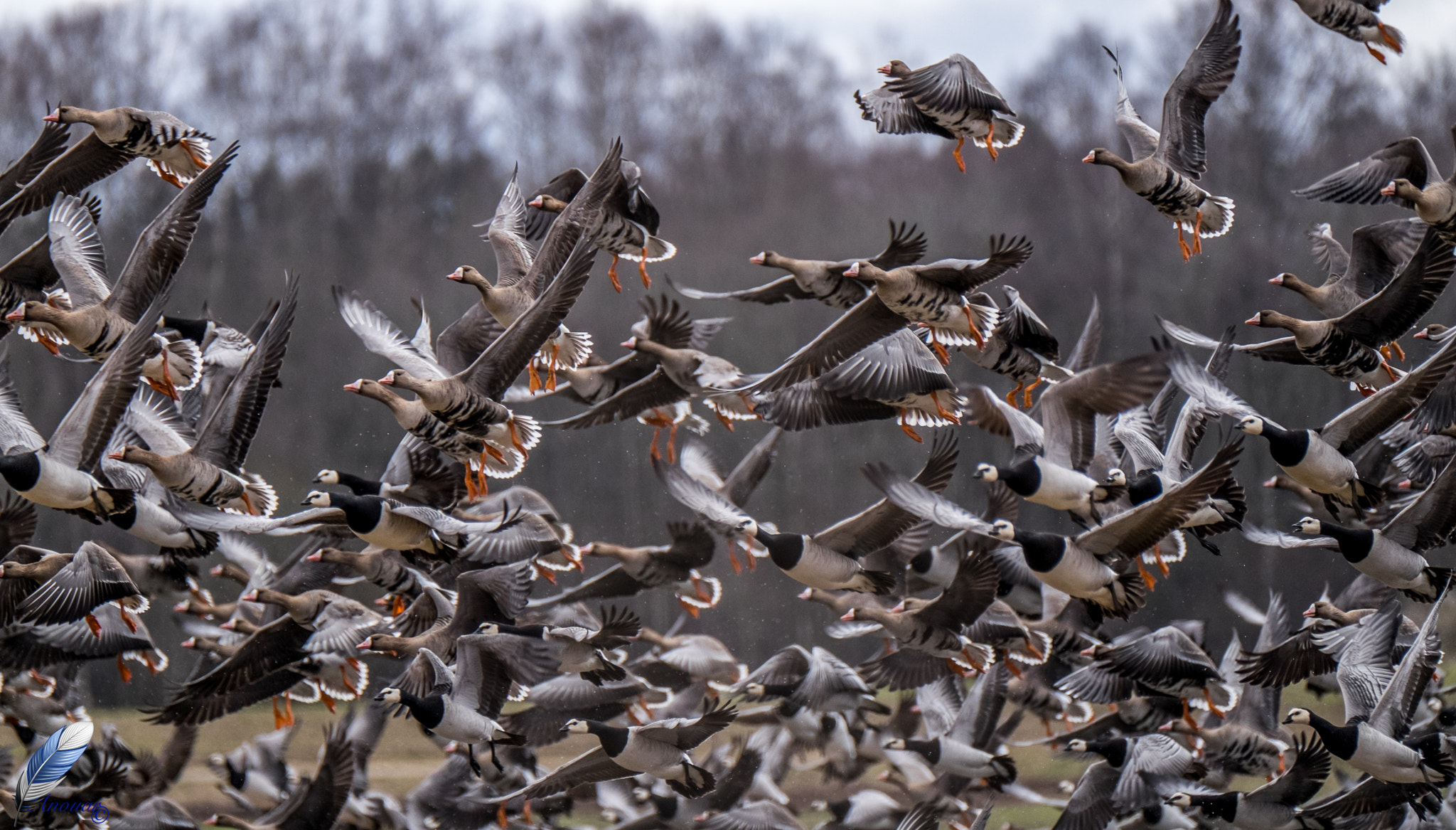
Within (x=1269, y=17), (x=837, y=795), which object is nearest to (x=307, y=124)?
(x=837, y=795)

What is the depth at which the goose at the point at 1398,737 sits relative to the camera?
462 centimetres

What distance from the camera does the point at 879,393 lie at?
5.18 m

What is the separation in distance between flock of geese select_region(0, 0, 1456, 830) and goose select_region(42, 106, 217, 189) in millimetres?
20

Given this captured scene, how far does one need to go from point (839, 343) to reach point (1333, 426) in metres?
1.87

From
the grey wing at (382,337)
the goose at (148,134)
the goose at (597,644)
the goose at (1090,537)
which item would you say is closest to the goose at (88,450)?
the grey wing at (382,337)

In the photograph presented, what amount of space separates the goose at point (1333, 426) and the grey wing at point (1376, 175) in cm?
102

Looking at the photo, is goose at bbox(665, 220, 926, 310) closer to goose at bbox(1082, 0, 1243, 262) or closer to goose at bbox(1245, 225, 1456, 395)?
goose at bbox(1082, 0, 1243, 262)

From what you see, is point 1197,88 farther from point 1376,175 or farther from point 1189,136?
point 1376,175

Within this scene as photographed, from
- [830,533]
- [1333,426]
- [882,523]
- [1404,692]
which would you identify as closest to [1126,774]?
[1404,692]

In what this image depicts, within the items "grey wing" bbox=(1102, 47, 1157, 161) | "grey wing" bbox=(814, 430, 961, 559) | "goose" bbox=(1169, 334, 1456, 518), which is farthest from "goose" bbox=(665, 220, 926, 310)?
→ "goose" bbox=(1169, 334, 1456, 518)

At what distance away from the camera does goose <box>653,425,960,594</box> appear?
515 centimetres

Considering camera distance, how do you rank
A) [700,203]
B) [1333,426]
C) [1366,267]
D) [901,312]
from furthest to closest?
[700,203] < [1366,267] < [901,312] < [1333,426]

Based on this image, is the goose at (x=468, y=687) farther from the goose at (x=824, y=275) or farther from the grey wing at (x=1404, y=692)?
the grey wing at (x=1404, y=692)

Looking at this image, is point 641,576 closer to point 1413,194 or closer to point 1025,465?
point 1025,465
